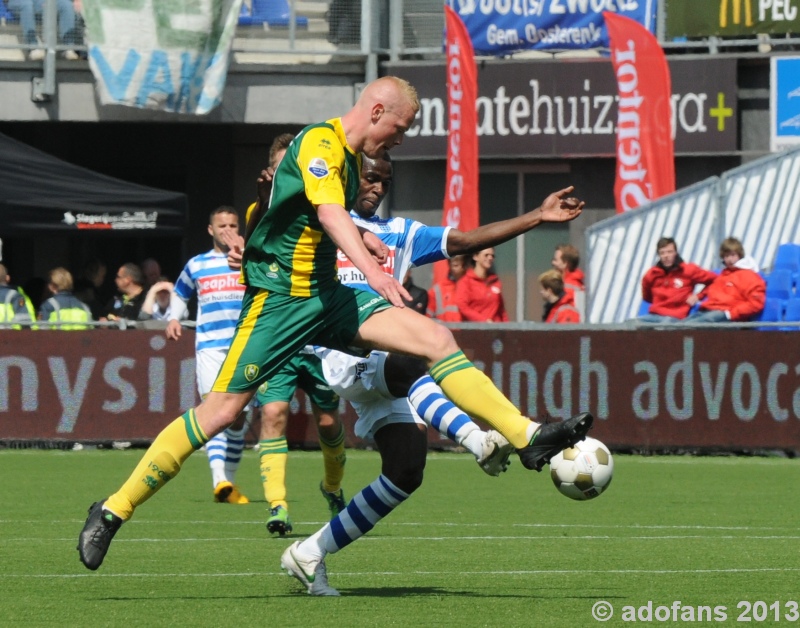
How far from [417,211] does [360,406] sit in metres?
15.4

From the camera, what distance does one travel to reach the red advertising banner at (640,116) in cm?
1948

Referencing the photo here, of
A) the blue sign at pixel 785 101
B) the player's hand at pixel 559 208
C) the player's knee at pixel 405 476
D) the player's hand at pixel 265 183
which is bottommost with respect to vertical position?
the player's knee at pixel 405 476

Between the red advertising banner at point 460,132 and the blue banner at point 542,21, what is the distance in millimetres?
672

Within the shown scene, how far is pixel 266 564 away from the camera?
26.7 ft

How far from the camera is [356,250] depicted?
630 centimetres

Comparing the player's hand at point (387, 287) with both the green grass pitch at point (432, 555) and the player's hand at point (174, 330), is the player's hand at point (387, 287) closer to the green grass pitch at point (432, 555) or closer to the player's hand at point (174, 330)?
the green grass pitch at point (432, 555)

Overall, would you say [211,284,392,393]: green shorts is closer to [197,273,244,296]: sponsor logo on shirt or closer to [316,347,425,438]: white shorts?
[316,347,425,438]: white shorts

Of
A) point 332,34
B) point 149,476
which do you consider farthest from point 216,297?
point 332,34

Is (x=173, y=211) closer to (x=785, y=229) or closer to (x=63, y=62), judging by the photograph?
(x=63, y=62)

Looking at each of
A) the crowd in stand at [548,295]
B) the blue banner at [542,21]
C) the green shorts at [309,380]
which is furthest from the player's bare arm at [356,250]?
the blue banner at [542,21]

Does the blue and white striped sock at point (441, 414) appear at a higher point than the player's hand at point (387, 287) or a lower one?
lower

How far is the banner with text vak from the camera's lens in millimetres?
20625

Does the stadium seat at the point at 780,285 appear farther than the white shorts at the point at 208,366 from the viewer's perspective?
Yes

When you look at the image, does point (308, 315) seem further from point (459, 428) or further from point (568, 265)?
point (568, 265)
